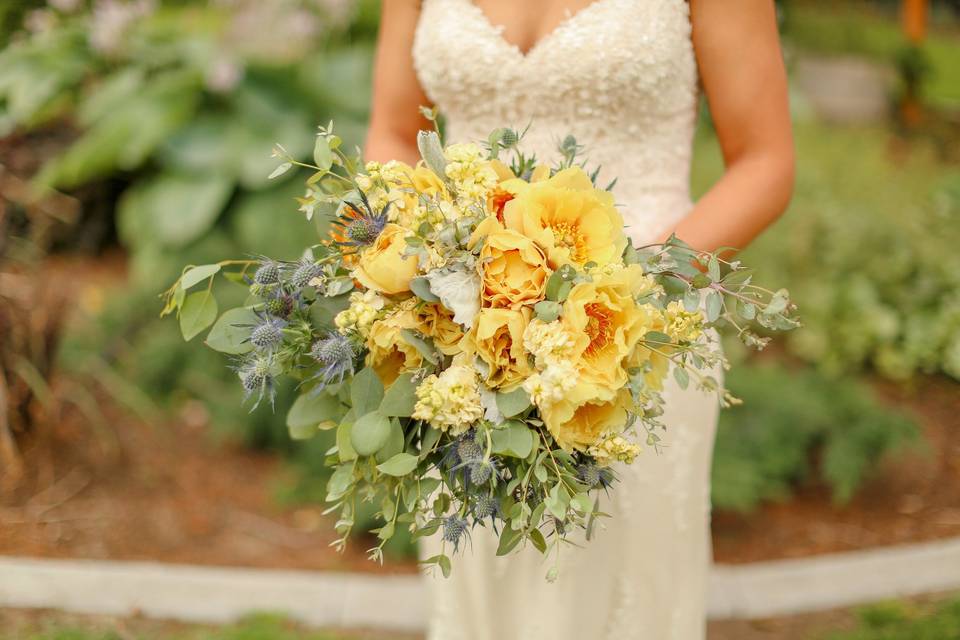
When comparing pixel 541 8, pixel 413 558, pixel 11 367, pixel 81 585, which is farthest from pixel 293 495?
pixel 541 8

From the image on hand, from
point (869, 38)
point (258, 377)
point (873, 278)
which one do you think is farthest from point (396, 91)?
point (869, 38)

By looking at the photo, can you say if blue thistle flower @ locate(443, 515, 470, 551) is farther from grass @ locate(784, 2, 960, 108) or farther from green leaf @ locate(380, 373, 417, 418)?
grass @ locate(784, 2, 960, 108)

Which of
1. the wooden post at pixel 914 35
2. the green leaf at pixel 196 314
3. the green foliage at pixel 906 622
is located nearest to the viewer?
the green leaf at pixel 196 314

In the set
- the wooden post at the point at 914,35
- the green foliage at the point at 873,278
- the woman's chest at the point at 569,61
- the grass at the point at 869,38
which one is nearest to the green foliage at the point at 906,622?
the green foliage at the point at 873,278

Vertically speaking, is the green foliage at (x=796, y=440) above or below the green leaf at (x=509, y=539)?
below

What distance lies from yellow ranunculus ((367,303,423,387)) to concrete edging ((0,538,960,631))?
1944 mm

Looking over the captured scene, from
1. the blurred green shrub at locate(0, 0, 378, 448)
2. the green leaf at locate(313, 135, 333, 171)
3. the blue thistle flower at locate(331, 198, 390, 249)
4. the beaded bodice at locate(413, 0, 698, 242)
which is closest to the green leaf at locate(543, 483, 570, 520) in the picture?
the blue thistle flower at locate(331, 198, 390, 249)

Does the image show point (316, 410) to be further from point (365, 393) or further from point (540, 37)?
point (540, 37)

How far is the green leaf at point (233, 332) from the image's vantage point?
5.04ft

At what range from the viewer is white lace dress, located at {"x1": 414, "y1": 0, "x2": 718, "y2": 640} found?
1948 mm

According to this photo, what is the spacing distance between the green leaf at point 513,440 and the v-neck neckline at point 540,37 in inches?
37.6

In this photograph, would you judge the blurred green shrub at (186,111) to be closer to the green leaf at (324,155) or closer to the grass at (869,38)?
the green leaf at (324,155)

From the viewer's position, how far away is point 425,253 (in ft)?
4.53

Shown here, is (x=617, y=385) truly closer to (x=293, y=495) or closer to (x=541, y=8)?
(x=541, y=8)
